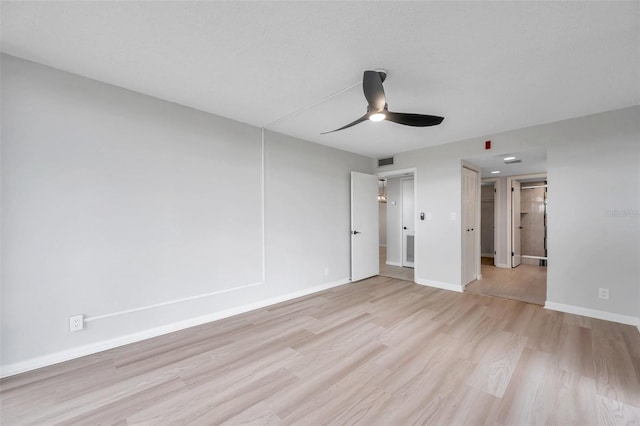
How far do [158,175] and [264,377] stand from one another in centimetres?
225

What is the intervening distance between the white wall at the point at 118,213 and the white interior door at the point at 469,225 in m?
3.11

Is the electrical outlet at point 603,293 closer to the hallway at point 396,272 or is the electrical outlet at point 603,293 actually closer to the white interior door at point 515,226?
the hallway at point 396,272

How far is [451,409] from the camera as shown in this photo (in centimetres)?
163

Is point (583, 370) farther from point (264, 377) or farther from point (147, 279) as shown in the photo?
point (147, 279)

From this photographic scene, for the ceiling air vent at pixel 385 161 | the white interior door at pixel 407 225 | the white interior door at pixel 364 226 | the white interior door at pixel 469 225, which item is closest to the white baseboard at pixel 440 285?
the white interior door at pixel 469 225

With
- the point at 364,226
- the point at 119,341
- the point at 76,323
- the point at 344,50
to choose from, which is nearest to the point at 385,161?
the point at 364,226

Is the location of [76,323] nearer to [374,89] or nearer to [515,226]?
[374,89]

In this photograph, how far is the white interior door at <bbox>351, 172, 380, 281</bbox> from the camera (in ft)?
15.5

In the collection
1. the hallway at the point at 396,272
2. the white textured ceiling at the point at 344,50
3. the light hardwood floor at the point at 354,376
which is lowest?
the hallway at the point at 396,272

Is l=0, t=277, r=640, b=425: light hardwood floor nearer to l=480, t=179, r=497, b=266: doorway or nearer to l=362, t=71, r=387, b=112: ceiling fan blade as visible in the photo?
l=362, t=71, r=387, b=112: ceiling fan blade

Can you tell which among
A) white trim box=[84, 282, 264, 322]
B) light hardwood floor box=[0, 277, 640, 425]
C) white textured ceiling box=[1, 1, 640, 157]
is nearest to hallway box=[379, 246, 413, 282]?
light hardwood floor box=[0, 277, 640, 425]

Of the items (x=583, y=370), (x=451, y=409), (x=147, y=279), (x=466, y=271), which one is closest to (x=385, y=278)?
(x=466, y=271)

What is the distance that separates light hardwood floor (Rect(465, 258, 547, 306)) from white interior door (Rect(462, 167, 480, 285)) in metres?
0.25

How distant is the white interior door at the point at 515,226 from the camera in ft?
19.1
